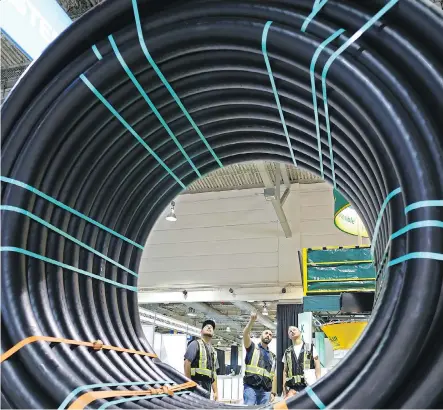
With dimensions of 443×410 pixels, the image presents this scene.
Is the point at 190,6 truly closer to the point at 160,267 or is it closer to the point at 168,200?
the point at 168,200

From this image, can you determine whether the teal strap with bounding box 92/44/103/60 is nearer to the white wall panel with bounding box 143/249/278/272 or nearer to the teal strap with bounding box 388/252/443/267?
the teal strap with bounding box 388/252/443/267

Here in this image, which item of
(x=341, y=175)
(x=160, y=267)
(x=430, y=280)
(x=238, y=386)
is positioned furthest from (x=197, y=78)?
(x=238, y=386)

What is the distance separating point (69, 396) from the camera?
130 centimetres

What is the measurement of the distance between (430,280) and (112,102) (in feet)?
3.64

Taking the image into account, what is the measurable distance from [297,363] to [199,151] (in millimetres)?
3453

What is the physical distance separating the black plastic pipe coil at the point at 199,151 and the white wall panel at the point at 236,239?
308 inches

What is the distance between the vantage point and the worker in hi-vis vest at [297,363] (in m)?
4.90

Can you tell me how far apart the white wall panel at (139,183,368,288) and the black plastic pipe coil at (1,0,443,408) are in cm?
781

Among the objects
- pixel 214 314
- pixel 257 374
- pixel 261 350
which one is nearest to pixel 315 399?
pixel 257 374

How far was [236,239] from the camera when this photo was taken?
1009cm

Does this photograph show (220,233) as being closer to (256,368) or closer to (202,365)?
(256,368)

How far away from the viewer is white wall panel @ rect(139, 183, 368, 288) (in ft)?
32.0

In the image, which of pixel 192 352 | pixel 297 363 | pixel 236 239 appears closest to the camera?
pixel 192 352

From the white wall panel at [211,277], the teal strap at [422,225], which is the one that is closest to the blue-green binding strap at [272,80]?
the teal strap at [422,225]
